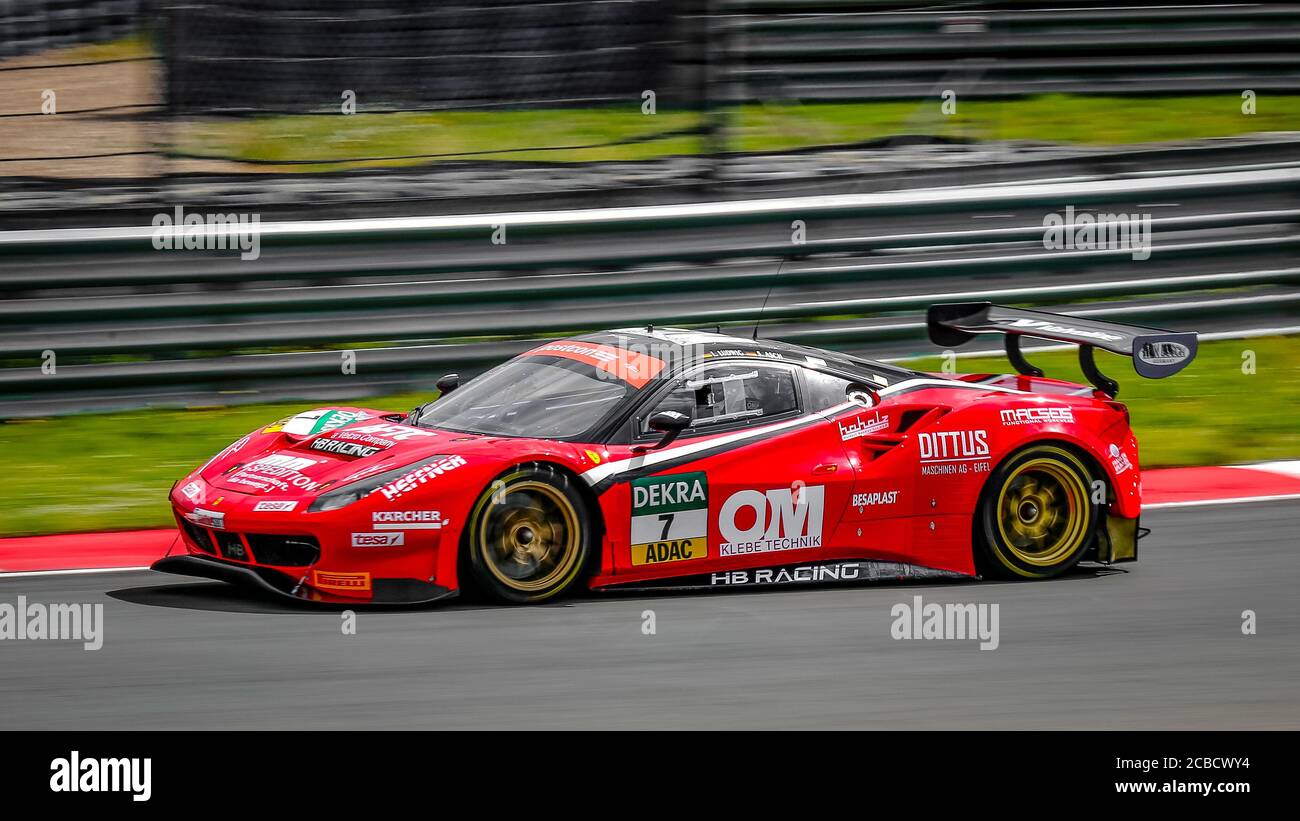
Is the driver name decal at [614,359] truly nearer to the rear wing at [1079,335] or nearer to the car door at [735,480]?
the car door at [735,480]

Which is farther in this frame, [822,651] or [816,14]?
[816,14]

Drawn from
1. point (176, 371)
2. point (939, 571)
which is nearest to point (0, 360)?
point (176, 371)

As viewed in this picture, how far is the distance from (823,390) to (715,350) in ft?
1.79

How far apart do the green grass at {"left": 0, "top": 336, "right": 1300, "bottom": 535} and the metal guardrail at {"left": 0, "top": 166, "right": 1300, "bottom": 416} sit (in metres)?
0.27

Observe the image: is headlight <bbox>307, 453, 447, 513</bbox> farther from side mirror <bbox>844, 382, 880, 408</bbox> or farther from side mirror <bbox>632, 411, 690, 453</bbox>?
side mirror <bbox>844, 382, 880, 408</bbox>

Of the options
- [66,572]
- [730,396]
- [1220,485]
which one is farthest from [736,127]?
[66,572]

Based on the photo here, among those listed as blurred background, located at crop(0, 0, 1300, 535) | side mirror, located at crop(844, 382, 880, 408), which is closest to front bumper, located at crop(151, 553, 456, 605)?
side mirror, located at crop(844, 382, 880, 408)

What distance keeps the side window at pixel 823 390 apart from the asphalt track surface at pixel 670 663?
87 centimetres

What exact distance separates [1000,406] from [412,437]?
2.81 m

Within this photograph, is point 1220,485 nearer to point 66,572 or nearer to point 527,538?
point 527,538

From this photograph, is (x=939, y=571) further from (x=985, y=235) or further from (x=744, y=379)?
(x=985, y=235)

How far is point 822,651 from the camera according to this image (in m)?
6.35

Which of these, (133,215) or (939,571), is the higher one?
(133,215)
